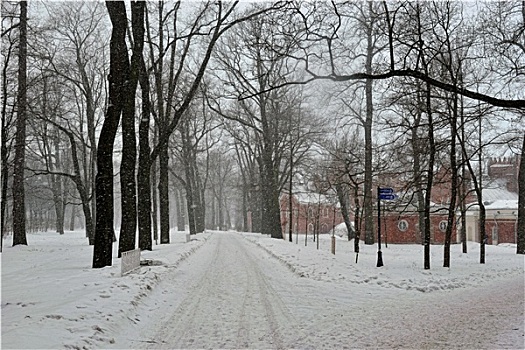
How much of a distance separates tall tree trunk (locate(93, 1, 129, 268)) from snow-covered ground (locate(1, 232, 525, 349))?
871mm

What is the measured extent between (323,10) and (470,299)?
8.17m

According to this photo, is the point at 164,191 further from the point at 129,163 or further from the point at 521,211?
the point at 521,211

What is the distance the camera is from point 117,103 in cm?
1481

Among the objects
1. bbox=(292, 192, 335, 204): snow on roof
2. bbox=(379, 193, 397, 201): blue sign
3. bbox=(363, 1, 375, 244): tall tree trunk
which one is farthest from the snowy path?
bbox=(292, 192, 335, 204): snow on roof

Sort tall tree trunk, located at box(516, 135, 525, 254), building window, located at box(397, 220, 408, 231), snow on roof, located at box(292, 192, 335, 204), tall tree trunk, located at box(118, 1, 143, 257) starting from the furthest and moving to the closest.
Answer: building window, located at box(397, 220, 408, 231), snow on roof, located at box(292, 192, 335, 204), tall tree trunk, located at box(516, 135, 525, 254), tall tree trunk, located at box(118, 1, 143, 257)

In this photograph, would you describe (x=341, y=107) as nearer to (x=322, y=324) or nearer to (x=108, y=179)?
(x=108, y=179)

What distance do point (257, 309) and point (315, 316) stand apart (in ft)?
3.75

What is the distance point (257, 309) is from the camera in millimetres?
10164

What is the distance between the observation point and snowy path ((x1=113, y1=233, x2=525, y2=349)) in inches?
310

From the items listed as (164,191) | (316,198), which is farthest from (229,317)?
(316,198)

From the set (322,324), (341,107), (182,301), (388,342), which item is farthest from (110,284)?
(341,107)

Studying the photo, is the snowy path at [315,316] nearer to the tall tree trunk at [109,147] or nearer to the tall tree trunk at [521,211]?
the tall tree trunk at [109,147]

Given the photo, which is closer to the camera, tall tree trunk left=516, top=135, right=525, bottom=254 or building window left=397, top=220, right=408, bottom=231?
tall tree trunk left=516, top=135, right=525, bottom=254

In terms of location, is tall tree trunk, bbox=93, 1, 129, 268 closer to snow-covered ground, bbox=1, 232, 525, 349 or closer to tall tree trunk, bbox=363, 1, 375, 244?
snow-covered ground, bbox=1, 232, 525, 349
